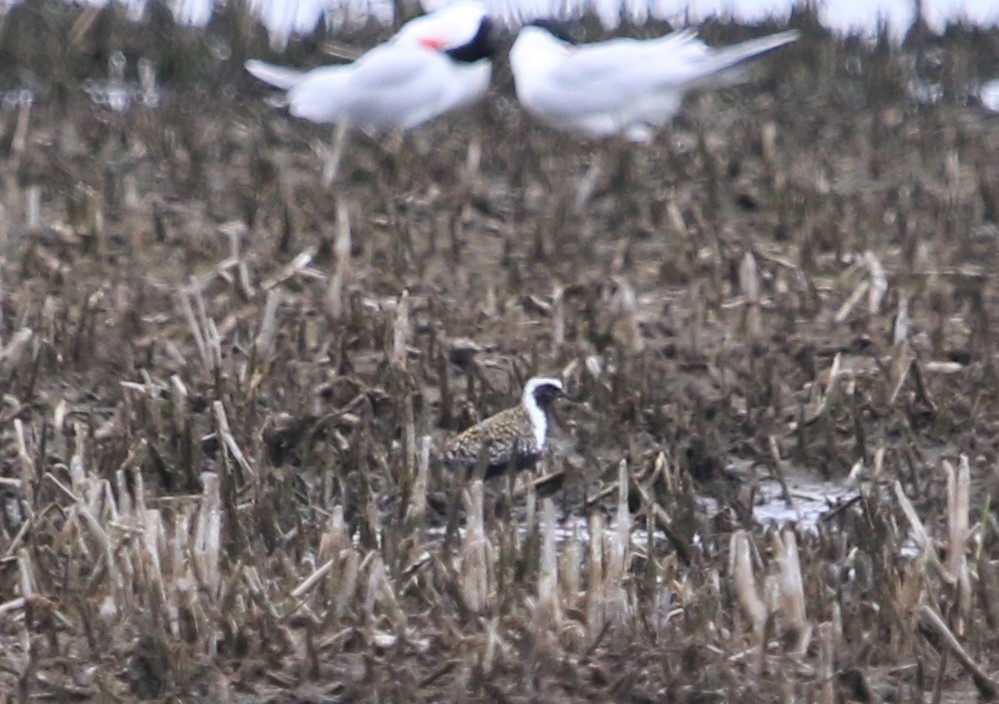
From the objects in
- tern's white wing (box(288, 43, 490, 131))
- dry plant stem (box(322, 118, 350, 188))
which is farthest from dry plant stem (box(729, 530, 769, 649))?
tern's white wing (box(288, 43, 490, 131))

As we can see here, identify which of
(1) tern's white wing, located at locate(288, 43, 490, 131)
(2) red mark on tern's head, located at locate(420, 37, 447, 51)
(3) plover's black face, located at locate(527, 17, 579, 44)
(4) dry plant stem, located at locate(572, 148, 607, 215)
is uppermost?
(3) plover's black face, located at locate(527, 17, 579, 44)

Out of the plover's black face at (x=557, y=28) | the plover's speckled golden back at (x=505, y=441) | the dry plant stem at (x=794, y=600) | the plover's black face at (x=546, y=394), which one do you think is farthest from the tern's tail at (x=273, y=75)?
the dry plant stem at (x=794, y=600)

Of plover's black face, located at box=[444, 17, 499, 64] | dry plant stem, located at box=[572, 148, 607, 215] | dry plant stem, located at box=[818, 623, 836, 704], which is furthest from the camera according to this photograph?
plover's black face, located at box=[444, 17, 499, 64]

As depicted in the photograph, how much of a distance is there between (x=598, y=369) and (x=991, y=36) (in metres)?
6.02

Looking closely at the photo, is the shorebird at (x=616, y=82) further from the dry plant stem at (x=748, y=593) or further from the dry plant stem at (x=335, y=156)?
the dry plant stem at (x=748, y=593)

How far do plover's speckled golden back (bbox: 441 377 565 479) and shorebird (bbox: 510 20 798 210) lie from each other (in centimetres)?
372

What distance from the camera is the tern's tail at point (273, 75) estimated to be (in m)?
9.61

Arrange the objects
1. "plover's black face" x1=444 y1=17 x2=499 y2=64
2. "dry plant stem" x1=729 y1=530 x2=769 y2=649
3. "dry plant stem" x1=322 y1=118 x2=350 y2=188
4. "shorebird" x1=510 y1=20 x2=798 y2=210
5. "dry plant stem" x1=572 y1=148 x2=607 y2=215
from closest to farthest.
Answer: "dry plant stem" x1=729 y1=530 x2=769 y2=649 < "dry plant stem" x1=572 y1=148 x2=607 y2=215 < "dry plant stem" x1=322 y1=118 x2=350 y2=188 < "shorebird" x1=510 y1=20 x2=798 y2=210 < "plover's black face" x1=444 y1=17 x2=499 y2=64

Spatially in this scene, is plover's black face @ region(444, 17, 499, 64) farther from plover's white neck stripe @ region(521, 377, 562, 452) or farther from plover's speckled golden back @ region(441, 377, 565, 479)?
plover's speckled golden back @ region(441, 377, 565, 479)

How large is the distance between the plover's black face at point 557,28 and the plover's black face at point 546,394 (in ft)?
17.5

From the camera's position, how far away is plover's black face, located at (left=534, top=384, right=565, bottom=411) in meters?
5.52

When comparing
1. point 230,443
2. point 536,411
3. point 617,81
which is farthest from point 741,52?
point 230,443

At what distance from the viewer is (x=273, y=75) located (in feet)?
31.6

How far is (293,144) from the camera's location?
8.91 meters
